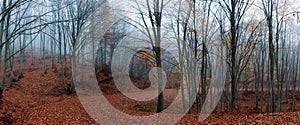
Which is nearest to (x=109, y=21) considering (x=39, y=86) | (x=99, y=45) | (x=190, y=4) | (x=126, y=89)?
(x=190, y=4)

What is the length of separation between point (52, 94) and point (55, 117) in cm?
799

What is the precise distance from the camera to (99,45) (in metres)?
18.3

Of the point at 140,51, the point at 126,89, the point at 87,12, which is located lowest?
the point at 126,89

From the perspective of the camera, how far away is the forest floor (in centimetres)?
640

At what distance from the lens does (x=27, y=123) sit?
249 inches

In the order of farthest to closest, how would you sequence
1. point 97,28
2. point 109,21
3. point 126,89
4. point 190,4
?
point 126,89 < point 97,28 < point 109,21 < point 190,4

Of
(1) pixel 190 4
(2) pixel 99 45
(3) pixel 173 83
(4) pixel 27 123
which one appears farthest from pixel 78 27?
(3) pixel 173 83

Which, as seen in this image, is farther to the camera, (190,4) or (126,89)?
(126,89)

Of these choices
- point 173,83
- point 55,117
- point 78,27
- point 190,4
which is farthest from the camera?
point 173,83

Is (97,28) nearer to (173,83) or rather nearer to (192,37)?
(192,37)

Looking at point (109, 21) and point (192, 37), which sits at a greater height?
point (109, 21)

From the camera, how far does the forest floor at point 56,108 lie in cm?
640

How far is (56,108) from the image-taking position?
9.09 meters

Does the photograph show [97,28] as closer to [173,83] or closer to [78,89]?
[78,89]
